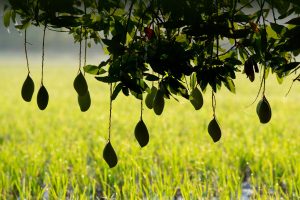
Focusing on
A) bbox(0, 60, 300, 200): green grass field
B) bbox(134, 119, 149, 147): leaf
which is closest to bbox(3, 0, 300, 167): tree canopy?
bbox(134, 119, 149, 147): leaf

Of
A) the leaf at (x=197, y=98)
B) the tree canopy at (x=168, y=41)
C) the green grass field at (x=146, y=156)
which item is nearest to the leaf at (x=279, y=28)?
the tree canopy at (x=168, y=41)

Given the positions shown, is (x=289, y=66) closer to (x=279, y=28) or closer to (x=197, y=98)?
(x=279, y=28)

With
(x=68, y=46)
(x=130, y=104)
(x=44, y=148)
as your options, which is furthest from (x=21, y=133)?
(x=68, y=46)

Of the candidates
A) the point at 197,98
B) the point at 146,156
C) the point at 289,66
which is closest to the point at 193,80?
the point at 197,98

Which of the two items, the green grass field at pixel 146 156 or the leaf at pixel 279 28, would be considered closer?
the leaf at pixel 279 28

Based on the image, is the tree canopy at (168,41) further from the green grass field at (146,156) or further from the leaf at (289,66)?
the green grass field at (146,156)

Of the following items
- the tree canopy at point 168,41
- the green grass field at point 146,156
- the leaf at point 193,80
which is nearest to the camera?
the tree canopy at point 168,41

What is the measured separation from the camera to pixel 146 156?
3.62 metres

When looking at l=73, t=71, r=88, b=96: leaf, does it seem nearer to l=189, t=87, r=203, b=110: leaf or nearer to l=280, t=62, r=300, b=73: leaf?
l=189, t=87, r=203, b=110: leaf

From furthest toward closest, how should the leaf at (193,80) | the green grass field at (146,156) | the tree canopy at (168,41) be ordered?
the green grass field at (146,156)
the leaf at (193,80)
the tree canopy at (168,41)

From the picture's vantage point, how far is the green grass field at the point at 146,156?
113 inches

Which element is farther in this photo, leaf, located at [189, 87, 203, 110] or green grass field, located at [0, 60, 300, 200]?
green grass field, located at [0, 60, 300, 200]

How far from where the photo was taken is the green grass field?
287 cm

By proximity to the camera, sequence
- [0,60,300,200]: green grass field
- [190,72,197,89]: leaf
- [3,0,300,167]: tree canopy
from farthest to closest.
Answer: [0,60,300,200]: green grass field
[190,72,197,89]: leaf
[3,0,300,167]: tree canopy
